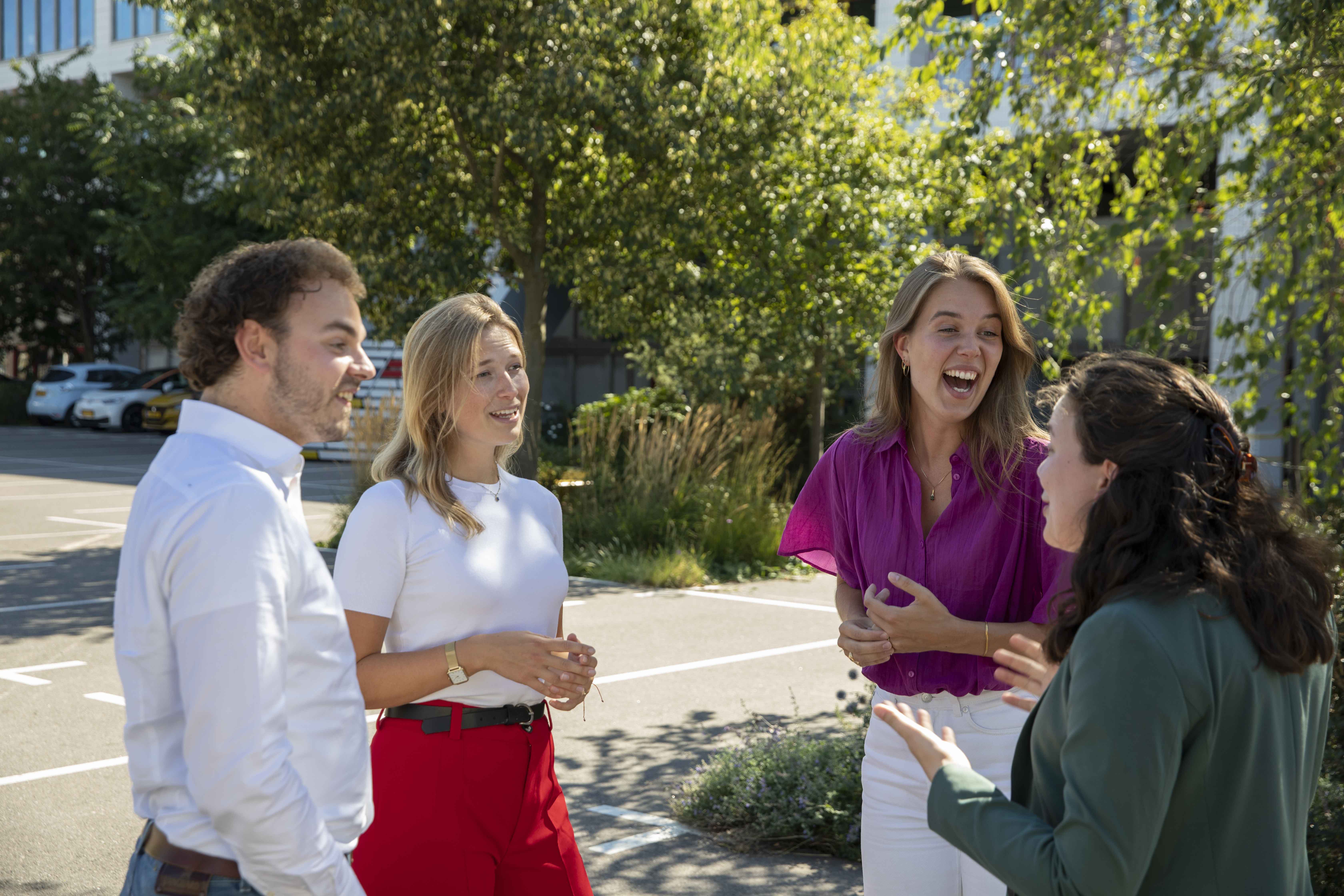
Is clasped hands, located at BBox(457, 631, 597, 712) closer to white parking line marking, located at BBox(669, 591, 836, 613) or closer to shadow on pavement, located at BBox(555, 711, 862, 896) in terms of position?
shadow on pavement, located at BBox(555, 711, 862, 896)

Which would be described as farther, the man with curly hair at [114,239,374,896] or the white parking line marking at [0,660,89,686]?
the white parking line marking at [0,660,89,686]

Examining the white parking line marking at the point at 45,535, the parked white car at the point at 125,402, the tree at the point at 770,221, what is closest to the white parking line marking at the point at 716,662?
the tree at the point at 770,221

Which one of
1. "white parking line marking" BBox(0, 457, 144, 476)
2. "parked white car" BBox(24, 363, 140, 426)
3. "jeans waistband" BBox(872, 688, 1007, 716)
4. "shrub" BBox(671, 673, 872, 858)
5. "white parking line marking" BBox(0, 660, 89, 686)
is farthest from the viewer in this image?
"parked white car" BBox(24, 363, 140, 426)

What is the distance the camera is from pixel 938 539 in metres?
2.76

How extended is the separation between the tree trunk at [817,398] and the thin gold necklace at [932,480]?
11691mm

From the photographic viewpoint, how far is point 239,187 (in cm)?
1514

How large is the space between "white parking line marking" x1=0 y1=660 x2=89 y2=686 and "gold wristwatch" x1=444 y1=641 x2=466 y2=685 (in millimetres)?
5982

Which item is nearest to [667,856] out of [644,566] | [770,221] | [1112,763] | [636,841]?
[636,841]

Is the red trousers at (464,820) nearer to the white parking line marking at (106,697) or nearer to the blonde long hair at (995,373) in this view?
the blonde long hair at (995,373)

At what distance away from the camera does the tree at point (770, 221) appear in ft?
44.0

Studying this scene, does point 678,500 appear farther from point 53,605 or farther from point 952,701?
point 952,701

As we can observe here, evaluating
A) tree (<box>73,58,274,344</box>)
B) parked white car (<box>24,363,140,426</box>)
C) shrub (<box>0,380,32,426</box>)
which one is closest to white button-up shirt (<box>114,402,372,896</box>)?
tree (<box>73,58,274,344</box>)

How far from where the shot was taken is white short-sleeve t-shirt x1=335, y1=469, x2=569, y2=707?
257 cm

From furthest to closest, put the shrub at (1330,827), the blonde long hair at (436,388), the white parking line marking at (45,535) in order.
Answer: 1. the white parking line marking at (45,535)
2. the shrub at (1330,827)
3. the blonde long hair at (436,388)
